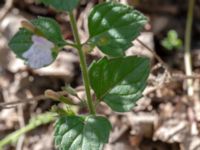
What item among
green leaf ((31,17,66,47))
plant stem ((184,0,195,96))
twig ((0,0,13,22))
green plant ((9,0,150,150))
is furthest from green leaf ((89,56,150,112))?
twig ((0,0,13,22))

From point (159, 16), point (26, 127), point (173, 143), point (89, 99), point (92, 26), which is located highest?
point (92, 26)

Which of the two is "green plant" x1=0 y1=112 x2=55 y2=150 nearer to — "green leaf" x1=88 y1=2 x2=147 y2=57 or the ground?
the ground

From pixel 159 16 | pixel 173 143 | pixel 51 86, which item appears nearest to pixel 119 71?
pixel 173 143

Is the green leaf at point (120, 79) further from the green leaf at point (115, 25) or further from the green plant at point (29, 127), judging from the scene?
the green plant at point (29, 127)

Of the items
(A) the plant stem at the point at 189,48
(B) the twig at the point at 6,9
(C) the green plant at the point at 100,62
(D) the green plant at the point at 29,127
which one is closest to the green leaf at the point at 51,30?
(C) the green plant at the point at 100,62

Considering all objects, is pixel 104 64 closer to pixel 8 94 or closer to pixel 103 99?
pixel 103 99

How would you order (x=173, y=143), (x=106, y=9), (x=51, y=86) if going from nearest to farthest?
1. (x=106, y=9)
2. (x=173, y=143)
3. (x=51, y=86)

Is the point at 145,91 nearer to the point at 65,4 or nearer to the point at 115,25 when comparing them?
the point at 115,25
